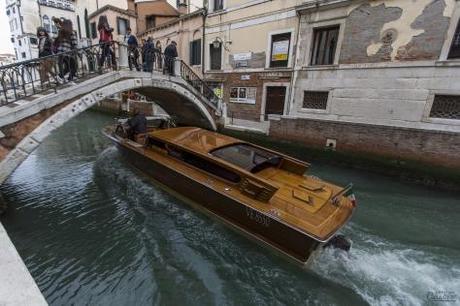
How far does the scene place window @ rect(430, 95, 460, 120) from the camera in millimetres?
6046

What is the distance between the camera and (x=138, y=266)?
3291 mm

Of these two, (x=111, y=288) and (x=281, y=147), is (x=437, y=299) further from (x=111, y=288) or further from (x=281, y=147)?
(x=281, y=147)

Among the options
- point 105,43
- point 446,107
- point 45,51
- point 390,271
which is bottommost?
point 390,271

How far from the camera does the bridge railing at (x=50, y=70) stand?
457 cm

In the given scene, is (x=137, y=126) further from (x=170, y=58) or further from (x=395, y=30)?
(x=395, y=30)

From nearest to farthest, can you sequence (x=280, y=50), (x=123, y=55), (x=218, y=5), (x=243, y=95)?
(x=123, y=55), (x=280, y=50), (x=243, y=95), (x=218, y=5)

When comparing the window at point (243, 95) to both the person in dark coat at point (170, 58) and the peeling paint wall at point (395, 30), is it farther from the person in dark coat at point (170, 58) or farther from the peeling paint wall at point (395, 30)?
the peeling paint wall at point (395, 30)

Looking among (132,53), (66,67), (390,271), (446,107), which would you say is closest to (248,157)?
(390,271)

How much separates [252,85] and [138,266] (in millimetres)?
8499

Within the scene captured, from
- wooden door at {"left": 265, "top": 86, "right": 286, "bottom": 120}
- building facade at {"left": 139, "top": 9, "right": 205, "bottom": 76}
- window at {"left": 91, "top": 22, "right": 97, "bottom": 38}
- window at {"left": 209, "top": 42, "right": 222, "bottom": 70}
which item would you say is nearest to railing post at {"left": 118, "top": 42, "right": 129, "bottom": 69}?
wooden door at {"left": 265, "top": 86, "right": 286, "bottom": 120}

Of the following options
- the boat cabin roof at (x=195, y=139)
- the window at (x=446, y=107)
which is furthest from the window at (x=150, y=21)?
the window at (x=446, y=107)

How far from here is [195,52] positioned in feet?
41.4

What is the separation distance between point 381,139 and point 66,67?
27.6ft

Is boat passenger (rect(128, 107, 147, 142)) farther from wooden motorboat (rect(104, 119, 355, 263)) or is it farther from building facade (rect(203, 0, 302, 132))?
building facade (rect(203, 0, 302, 132))
